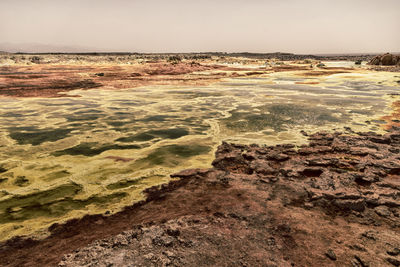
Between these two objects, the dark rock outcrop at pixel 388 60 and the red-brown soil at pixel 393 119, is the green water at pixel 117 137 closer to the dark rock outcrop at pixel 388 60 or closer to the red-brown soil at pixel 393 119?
the red-brown soil at pixel 393 119

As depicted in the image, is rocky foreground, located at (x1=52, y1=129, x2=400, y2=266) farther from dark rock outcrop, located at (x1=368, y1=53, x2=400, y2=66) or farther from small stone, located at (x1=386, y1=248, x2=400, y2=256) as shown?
dark rock outcrop, located at (x1=368, y1=53, x2=400, y2=66)

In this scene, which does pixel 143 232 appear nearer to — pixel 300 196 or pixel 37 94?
pixel 300 196

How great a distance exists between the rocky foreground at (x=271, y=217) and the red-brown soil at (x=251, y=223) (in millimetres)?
18

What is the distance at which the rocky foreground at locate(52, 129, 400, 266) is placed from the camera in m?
3.76

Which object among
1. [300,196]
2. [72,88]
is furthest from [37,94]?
[300,196]

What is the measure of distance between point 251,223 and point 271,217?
1.58ft

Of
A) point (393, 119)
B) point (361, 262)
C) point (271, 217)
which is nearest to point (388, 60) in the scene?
point (393, 119)

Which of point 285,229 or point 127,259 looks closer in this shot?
point 127,259

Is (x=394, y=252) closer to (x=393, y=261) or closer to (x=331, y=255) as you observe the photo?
(x=393, y=261)

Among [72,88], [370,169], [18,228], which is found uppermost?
[72,88]

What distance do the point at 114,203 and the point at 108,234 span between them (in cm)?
123

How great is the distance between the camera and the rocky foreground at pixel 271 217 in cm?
376

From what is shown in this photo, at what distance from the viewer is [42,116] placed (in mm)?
13797

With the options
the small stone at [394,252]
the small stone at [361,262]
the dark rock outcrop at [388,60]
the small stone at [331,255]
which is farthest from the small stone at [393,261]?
the dark rock outcrop at [388,60]
